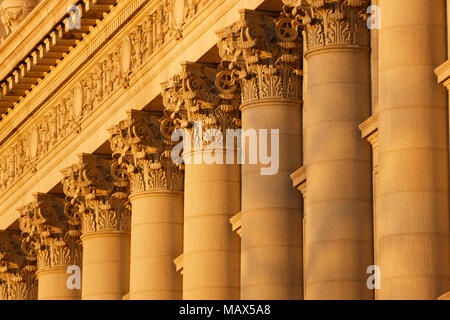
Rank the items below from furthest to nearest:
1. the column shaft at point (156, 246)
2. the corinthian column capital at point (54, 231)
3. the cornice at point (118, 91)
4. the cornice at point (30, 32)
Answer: the corinthian column capital at point (54, 231) < the cornice at point (30, 32) < the column shaft at point (156, 246) < the cornice at point (118, 91)

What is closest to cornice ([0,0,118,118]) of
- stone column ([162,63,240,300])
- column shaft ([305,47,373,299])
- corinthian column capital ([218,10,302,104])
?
stone column ([162,63,240,300])

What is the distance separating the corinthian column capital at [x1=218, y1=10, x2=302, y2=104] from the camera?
4431cm

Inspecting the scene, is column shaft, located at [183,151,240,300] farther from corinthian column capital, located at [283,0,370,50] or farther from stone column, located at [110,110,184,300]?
corinthian column capital, located at [283,0,370,50]

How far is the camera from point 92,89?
5741 centimetres

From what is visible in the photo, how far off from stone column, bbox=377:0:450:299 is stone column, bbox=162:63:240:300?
10426mm

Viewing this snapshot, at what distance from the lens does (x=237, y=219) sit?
4631 centimetres

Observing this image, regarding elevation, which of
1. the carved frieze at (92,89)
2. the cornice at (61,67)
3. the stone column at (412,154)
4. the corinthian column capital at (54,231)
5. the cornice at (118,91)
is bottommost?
the stone column at (412,154)

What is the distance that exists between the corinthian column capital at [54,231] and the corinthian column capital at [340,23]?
22.0 metres

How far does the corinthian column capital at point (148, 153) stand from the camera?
5257 centimetres

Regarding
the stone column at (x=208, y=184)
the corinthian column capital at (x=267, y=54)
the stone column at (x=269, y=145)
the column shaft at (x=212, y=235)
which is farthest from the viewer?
the stone column at (x=208, y=184)

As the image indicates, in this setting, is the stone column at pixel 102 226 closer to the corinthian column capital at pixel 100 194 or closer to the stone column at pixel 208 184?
the corinthian column capital at pixel 100 194

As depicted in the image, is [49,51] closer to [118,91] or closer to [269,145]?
[118,91]

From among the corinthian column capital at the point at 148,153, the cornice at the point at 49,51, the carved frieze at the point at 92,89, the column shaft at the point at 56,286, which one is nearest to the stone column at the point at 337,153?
the carved frieze at the point at 92,89
